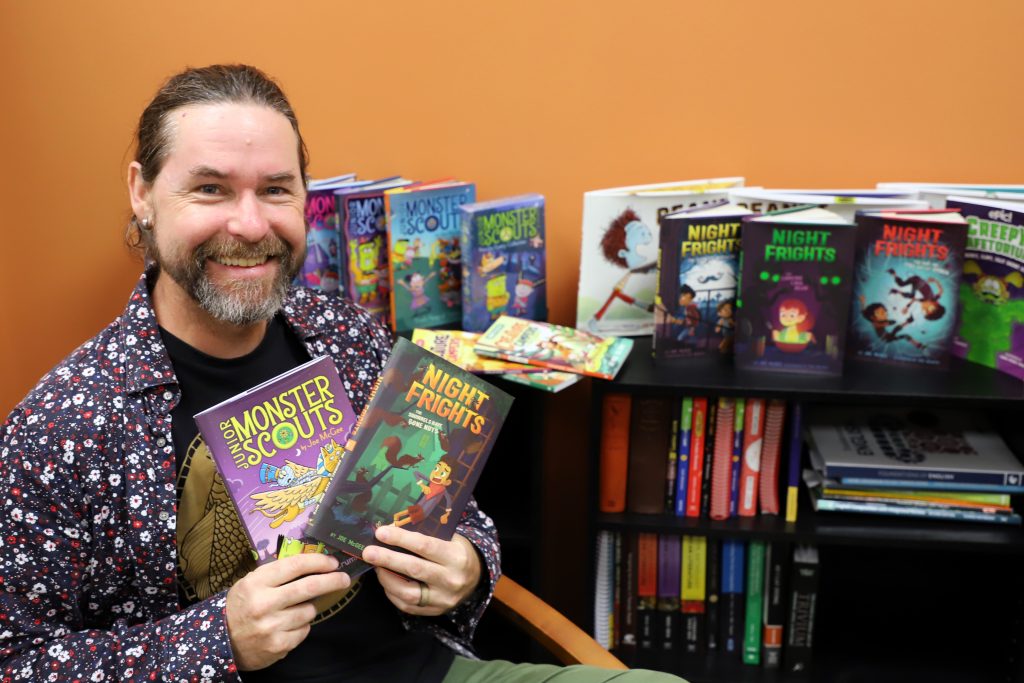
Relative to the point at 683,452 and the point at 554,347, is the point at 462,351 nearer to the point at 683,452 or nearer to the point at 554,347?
the point at 554,347

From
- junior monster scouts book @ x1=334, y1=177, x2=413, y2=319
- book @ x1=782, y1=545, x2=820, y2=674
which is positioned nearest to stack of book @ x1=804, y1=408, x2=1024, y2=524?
book @ x1=782, y1=545, x2=820, y2=674

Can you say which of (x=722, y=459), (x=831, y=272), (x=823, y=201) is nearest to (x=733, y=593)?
(x=722, y=459)

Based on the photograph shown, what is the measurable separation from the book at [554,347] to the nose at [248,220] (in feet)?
1.86

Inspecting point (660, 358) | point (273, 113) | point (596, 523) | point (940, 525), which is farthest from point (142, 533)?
point (940, 525)

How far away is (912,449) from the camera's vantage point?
6.48 ft

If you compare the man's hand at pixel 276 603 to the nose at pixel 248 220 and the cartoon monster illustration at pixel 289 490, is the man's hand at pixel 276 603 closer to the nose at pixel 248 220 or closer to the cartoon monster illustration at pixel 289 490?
the cartoon monster illustration at pixel 289 490

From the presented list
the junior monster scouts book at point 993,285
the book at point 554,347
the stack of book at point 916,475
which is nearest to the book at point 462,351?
the book at point 554,347

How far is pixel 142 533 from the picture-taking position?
139cm

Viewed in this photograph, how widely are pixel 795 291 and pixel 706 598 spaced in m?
0.71

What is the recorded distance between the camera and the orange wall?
2064mm

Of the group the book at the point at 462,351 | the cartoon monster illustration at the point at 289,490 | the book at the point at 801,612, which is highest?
the book at the point at 462,351

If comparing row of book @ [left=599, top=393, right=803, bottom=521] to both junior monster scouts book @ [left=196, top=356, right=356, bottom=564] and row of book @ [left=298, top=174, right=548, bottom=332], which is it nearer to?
row of book @ [left=298, top=174, right=548, bottom=332]

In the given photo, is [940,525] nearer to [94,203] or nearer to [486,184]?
[486,184]

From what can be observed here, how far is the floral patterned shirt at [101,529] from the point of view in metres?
1.29
